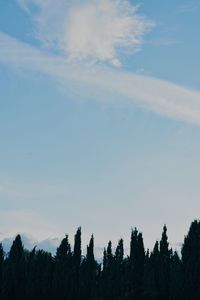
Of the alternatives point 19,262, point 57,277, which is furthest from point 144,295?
point 19,262

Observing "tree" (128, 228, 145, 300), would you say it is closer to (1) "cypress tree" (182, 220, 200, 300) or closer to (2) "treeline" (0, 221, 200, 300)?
(2) "treeline" (0, 221, 200, 300)

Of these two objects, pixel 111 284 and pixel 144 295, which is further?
pixel 111 284

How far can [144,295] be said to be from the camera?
71.5 metres

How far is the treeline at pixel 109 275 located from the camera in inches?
2682

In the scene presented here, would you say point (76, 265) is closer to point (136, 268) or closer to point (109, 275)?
point (109, 275)

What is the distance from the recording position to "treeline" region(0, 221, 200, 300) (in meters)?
68.1

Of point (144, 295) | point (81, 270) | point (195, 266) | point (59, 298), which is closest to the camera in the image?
point (195, 266)

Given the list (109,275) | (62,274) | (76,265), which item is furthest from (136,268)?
(76,265)

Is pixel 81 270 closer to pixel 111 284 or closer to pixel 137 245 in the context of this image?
pixel 111 284

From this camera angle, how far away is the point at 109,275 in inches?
3152

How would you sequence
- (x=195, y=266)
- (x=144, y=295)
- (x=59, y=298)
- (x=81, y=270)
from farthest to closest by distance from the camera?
(x=81, y=270) → (x=59, y=298) → (x=144, y=295) → (x=195, y=266)

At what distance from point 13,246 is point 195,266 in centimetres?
3039

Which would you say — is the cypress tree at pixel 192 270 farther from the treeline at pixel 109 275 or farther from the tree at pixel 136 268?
the tree at pixel 136 268

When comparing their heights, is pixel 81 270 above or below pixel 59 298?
above
